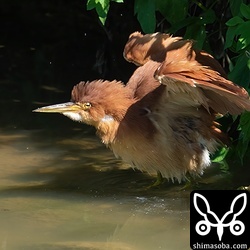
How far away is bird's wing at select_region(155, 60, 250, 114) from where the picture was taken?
16.1 feet

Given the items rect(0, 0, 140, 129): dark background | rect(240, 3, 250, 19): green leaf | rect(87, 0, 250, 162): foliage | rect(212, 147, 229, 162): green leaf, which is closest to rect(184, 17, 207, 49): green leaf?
rect(87, 0, 250, 162): foliage

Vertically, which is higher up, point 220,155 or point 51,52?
point 220,155

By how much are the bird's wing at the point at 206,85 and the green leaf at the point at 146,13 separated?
386mm

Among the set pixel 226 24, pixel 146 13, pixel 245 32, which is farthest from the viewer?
pixel 146 13

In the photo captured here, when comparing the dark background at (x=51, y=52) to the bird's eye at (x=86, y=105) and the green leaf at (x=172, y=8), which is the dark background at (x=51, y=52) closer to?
the bird's eye at (x=86, y=105)

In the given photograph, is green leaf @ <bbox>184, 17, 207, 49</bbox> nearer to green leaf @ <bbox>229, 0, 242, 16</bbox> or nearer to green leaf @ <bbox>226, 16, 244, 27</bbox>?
green leaf @ <bbox>229, 0, 242, 16</bbox>

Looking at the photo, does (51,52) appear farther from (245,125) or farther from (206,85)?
(206,85)

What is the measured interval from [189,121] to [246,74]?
0.59 metres

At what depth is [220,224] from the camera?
4.73 metres

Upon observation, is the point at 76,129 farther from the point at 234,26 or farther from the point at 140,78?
the point at 234,26

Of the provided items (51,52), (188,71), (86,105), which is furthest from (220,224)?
(51,52)

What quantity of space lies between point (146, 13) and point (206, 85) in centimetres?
77

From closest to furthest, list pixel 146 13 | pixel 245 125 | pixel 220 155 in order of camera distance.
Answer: pixel 245 125 → pixel 146 13 → pixel 220 155

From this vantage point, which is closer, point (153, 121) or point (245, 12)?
point (245, 12)
